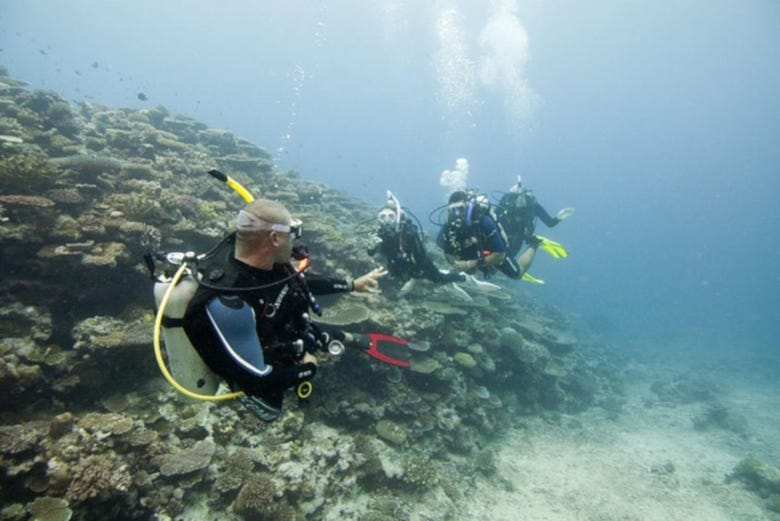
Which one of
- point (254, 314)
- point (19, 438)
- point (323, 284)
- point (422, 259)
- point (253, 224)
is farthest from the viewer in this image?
point (422, 259)

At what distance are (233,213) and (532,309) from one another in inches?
624

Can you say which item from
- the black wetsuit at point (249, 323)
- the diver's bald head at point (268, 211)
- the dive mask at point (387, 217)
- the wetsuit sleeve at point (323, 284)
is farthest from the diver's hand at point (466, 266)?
the diver's bald head at point (268, 211)

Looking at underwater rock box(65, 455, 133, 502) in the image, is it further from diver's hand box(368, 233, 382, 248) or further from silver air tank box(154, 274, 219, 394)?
diver's hand box(368, 233, 382, 248)

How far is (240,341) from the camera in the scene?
9.07 ft

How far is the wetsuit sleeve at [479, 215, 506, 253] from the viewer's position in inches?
348

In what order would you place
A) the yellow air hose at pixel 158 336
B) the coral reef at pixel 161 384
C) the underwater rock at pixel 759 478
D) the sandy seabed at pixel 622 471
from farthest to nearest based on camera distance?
the underwater rock at pixel 759 478, the sandy seabed at pixel 622 471, the coral reef at pixel 161 384, the yellow air hose at pixel 158 336

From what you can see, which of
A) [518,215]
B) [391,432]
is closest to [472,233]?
[518,215]

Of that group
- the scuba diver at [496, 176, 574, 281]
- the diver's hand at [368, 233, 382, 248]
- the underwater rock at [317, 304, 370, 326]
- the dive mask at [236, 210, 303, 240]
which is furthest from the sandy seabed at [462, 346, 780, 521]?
the dive mask at [236, 210, 303, 240]

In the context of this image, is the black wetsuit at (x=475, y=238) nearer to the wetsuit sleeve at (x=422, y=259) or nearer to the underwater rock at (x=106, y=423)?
the wetsuit sleeve at (x=422, y=259)

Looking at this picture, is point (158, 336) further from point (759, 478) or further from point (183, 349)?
point (759, 478)

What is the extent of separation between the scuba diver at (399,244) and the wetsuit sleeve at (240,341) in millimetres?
5827

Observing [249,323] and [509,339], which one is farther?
[509,339]

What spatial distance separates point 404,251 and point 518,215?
17.4 ft

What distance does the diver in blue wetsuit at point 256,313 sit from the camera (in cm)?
274
